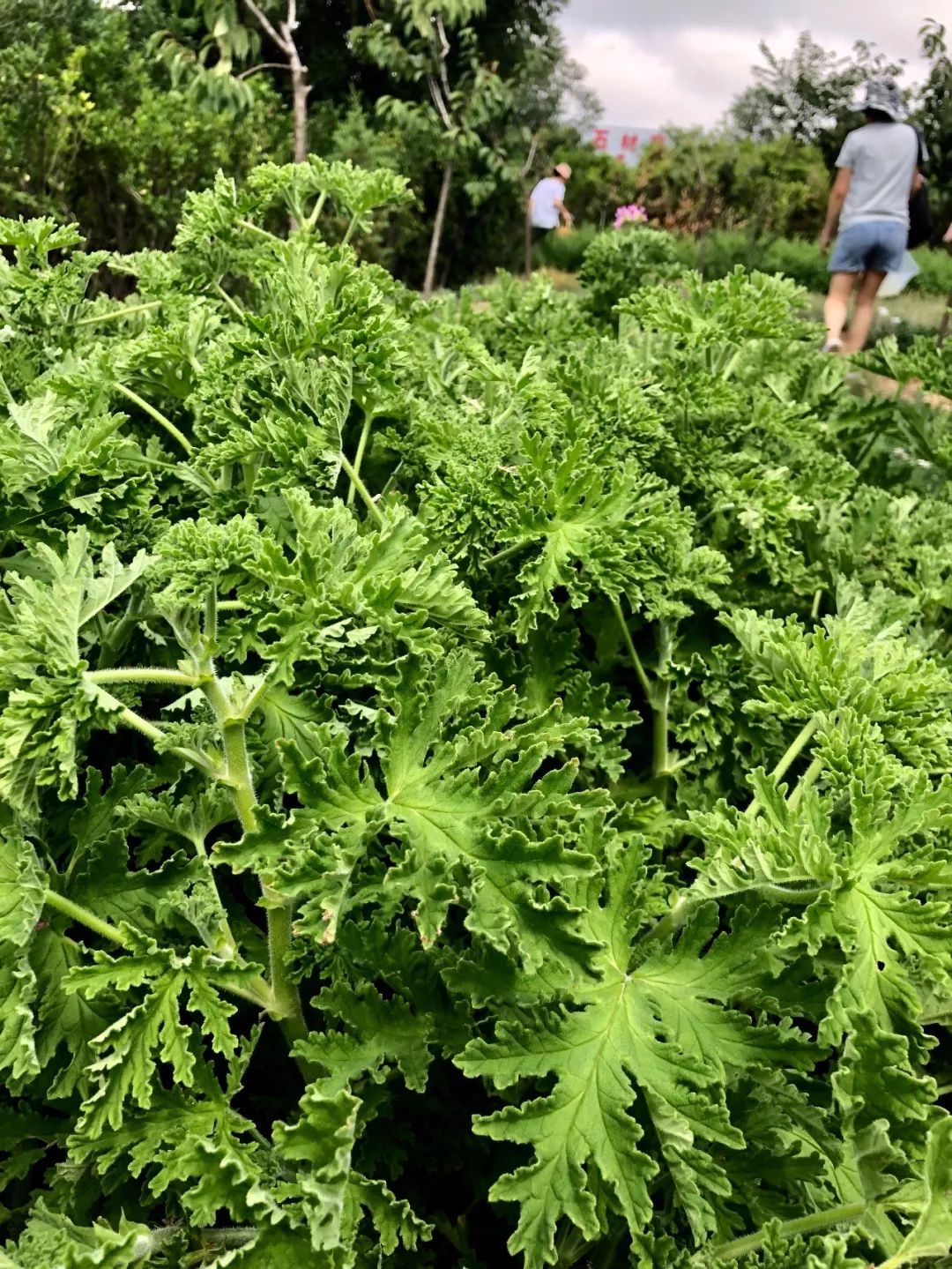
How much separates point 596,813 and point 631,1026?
33cm

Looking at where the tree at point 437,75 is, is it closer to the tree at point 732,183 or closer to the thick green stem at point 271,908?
the tree at point 732,183

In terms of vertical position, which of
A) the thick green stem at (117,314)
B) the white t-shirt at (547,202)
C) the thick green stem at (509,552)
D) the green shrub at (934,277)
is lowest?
the thick green stem at (509,552)

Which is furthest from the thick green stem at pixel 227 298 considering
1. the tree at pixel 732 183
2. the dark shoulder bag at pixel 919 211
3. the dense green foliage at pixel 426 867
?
the tree at pixel 732 183

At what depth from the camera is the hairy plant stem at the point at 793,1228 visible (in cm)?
130

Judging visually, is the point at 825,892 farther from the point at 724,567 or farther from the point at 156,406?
the point at 156,406

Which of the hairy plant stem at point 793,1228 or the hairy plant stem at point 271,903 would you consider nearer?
the hairy plant stem at point 793,1228

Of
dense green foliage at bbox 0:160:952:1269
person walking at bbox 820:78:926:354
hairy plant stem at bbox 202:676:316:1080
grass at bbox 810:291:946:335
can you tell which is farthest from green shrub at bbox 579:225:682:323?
grass at bbox 810:291:946:335

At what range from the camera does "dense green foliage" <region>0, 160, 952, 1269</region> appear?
4.24ft

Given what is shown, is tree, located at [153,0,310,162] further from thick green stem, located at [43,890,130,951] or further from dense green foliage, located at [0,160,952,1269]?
thick green stem, located at [43,890,130,951]

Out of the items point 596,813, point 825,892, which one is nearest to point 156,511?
point 596,813

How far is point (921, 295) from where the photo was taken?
49.9 feet

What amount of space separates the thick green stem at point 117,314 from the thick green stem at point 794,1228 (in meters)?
2.41

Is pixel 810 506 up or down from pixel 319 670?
up

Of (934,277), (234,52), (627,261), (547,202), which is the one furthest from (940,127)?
(627,261)
